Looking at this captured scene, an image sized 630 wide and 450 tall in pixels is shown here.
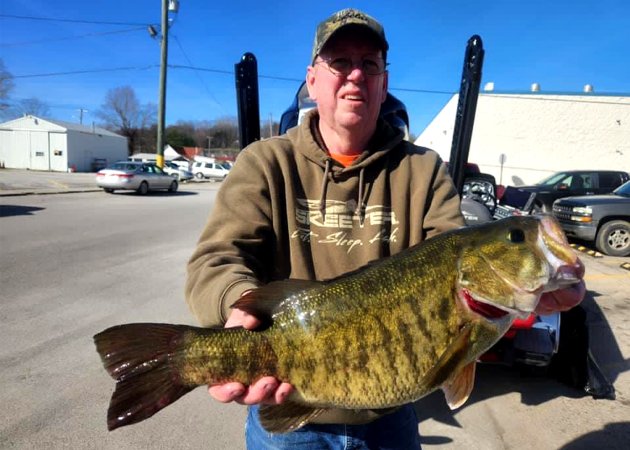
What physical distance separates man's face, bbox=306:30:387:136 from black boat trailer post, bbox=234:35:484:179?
10.7 ft

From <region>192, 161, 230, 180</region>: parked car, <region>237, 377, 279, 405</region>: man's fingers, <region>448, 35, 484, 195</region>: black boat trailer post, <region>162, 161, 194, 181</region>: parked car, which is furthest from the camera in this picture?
<region>192, 161, 230, 180</region>: parked car

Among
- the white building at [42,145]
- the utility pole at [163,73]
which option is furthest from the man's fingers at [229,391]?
the white building at [42,145]

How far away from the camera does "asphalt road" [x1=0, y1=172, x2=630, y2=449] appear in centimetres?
321

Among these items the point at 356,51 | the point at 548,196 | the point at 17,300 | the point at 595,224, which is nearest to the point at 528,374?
the point at 356,51

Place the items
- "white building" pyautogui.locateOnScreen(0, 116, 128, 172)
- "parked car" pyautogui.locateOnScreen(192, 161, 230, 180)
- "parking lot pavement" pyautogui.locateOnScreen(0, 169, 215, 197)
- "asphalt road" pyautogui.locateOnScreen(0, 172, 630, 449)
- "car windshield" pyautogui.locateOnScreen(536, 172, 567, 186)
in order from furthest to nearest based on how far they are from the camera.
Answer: "white building" pyautogui.locateOnScreen(0, 116, 128, 172), "parked car" pyautogui.locateOnScreen(192, 161, 230, 180), "parking lot pavement" pyautogui.locateOnScreen(0, 169, 215, 197), "car windshield" pyautogui.locateOnScreen(536, 172, 567, 186), "asphalt road" pyautogui.locateOnScreen(0, 172, 630, 449)

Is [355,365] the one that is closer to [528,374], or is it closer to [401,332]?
[401,332]

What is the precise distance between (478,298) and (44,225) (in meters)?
12.3

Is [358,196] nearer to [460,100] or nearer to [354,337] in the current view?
[354,337]

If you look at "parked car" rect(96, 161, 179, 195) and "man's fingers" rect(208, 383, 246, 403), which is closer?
"man's fingers" rect(208, 383, 246, 403)

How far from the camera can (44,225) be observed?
36.8 ft

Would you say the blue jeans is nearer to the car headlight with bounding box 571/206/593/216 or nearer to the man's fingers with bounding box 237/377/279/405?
the man's fingers with bounding box 237/377/279/405

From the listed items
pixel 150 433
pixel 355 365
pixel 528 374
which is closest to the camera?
pixel 355 365

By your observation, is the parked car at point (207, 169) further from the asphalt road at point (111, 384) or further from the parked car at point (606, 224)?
the parked car at point (606, 224)

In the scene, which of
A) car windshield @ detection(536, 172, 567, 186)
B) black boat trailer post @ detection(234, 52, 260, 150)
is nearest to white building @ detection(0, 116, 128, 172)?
car windshield @ detection(536, 172, 567, 186)
